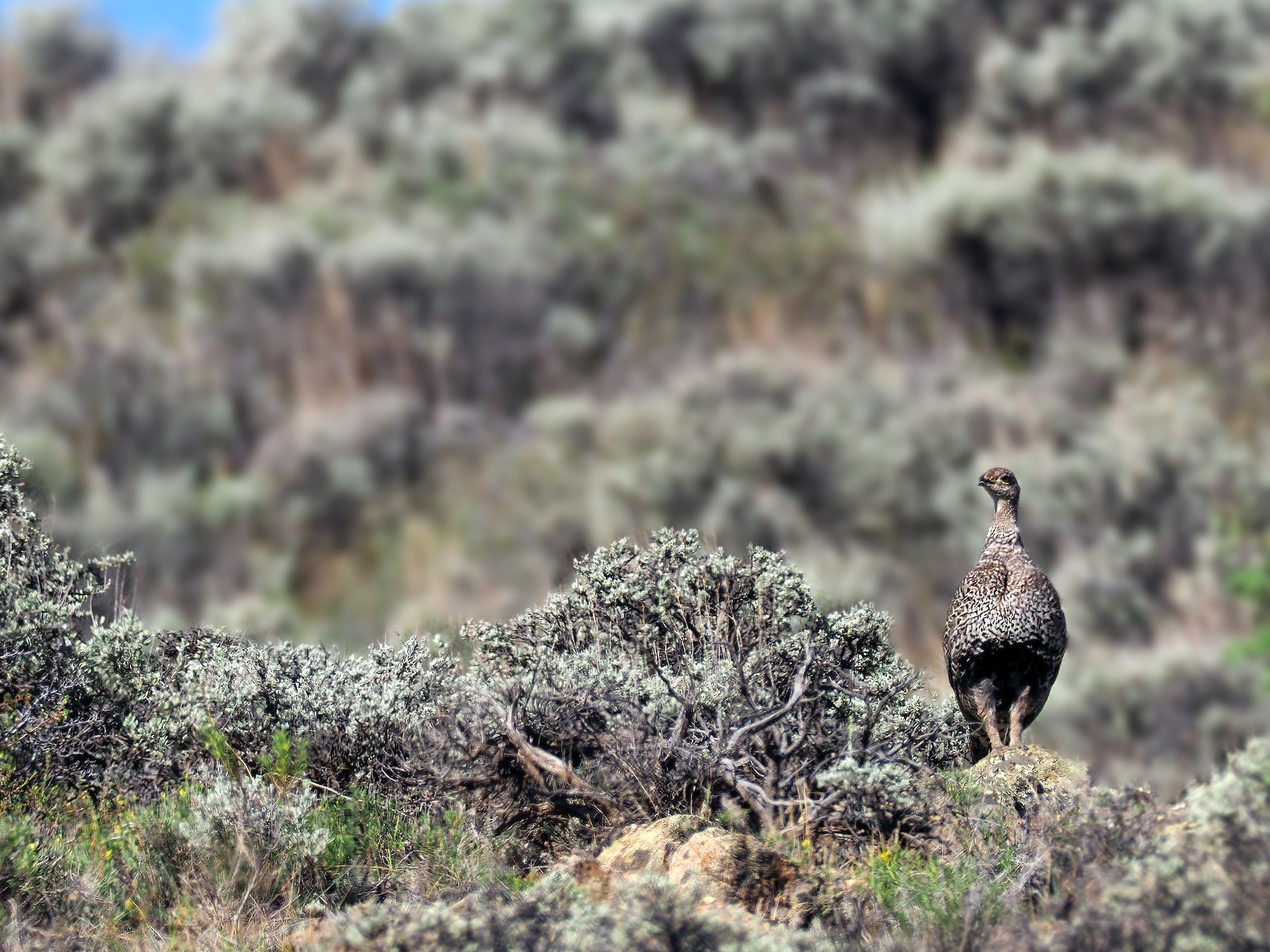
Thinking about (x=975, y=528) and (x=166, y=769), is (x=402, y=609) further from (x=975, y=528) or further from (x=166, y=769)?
(x=975, y=528)

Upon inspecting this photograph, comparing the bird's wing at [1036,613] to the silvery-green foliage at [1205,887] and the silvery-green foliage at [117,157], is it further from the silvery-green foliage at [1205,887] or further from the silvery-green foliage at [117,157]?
the silvery-green foliage at [117,157]

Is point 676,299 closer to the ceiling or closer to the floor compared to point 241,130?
closer to the floor

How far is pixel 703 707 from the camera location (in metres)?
6.10

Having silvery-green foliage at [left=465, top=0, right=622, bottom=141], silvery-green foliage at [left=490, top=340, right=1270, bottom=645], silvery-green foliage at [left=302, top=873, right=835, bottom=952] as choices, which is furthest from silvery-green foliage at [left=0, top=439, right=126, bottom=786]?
silvery-green foliage at [left=465, top=0, right=622, bottom=141]

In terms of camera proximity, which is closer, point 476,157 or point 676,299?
point 676,299

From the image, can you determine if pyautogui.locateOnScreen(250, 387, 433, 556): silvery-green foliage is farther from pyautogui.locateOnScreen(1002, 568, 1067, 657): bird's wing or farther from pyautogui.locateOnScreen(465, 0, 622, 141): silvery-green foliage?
pyautogui.locateOnScreen(1002, 568, 1067, 657): bird's wing

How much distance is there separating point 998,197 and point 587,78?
7.10 m

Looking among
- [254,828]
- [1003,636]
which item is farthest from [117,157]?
[1003,636]

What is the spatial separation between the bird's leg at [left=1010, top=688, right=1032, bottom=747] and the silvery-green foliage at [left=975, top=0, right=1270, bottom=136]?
2005 cm

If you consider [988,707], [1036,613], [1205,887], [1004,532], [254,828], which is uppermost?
[1004,532]

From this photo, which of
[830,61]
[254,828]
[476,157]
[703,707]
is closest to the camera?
[254,828]

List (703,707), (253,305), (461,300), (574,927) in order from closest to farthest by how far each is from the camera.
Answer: (574,927) → (703,707) → (253,305) → (461,300)

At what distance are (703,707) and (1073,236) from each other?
18871 millimetres

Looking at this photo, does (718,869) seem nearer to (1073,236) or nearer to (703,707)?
(703,707)
